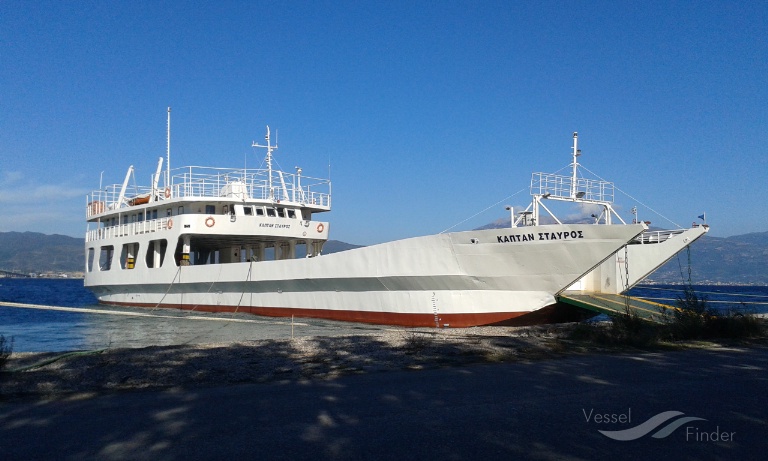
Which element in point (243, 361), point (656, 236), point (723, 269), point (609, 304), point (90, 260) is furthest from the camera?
point (723, 269)

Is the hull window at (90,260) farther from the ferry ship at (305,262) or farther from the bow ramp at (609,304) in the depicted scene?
the bow ramp at (609,304)

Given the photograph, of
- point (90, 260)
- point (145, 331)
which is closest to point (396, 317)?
point (145, 331)

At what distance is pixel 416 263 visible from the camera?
56.9 ft

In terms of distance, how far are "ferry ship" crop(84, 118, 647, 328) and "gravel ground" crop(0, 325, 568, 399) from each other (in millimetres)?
6891

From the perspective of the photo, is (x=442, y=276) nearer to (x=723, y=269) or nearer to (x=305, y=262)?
(x=305, y=262)

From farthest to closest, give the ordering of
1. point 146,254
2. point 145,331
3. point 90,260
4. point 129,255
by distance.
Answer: point 90,260
point 129,255
point 146,254
point 145,331

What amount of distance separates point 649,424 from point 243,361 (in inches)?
190

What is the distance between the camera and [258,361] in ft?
24.1

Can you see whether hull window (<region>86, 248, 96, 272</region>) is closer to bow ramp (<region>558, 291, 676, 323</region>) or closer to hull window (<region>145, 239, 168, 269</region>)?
hull window (<region>145, 239, 168, 269</region>)

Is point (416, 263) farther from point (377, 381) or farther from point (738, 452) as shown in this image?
point (738, 452)

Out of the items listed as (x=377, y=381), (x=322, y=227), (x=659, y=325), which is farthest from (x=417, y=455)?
(x=322, y=227)

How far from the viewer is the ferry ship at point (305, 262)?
15836 millimetres

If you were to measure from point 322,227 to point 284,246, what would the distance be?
3.15m

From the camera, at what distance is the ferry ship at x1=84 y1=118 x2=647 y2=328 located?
15.8 m
